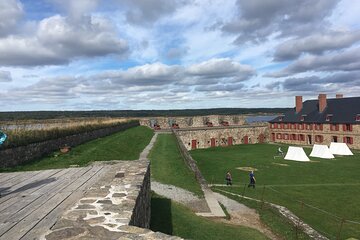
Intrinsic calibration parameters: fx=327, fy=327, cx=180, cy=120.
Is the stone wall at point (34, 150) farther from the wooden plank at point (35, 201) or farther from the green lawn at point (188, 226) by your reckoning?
the green lawn at point (188, 226)

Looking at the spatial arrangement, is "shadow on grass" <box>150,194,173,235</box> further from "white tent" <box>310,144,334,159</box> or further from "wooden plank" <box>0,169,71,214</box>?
"white tent" <box>310,144,334,159</box>

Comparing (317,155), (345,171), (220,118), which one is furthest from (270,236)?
(220,118)

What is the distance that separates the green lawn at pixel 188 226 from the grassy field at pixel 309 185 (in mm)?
4006

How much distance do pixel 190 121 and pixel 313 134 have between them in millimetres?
20839

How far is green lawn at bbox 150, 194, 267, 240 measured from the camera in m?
10.1

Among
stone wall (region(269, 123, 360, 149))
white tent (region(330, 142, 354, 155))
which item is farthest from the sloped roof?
white tent (region(330, 142, 354, 155))

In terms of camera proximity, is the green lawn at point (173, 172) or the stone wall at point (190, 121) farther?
the stone wall at point (190, 121)

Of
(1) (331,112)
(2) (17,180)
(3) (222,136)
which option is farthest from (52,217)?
(1) (331,112)

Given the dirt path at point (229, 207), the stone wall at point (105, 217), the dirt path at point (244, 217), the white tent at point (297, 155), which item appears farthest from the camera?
the white tent at point (297, 155)

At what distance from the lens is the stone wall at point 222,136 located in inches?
1934

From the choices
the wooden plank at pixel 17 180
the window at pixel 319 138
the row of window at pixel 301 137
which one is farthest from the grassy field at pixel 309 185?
the window at pixel 319 138

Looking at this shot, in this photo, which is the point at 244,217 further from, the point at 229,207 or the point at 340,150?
the point at 340,150

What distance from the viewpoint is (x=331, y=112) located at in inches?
2023

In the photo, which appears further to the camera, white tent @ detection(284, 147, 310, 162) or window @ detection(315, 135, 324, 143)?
window @ detection(315, 135, 324, 143)
